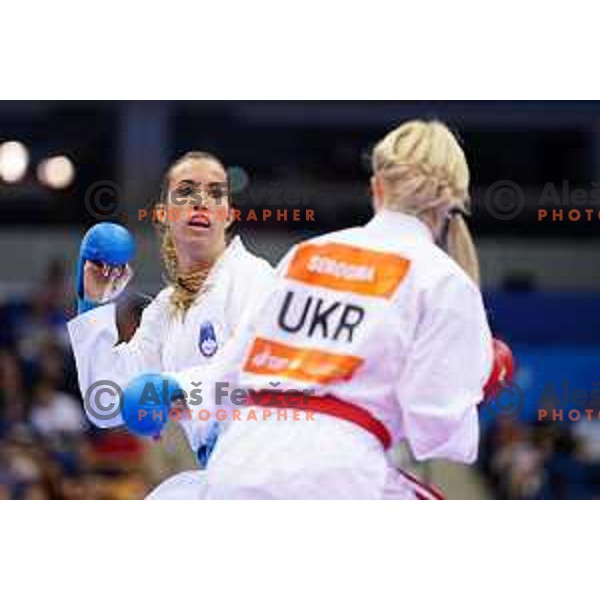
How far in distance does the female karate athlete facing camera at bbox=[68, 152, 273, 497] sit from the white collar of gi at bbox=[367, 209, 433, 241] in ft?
1.18

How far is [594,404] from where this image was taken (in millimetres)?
6395

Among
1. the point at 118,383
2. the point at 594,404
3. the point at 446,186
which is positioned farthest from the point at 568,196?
the point at 118,383

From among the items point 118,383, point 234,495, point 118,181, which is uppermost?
point 118,181

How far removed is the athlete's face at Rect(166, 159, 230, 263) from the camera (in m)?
5.46

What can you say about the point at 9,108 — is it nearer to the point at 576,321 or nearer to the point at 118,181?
the point at 118,181

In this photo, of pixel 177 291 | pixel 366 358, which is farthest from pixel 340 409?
pixel 177 291

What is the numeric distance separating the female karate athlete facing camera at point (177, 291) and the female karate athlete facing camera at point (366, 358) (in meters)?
0.17

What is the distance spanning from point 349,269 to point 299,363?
0.98ft

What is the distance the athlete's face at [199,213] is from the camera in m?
5.46

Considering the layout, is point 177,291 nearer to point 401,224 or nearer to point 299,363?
point 299,363

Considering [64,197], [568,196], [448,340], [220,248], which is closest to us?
[448,340]

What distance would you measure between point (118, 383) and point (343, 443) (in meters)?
0.88

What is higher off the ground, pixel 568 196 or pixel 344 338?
pixel 568 196

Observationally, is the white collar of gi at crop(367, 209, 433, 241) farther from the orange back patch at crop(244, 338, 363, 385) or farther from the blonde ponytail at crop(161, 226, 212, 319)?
the blonde ponytail at crop(161, 226, 212, 319)
